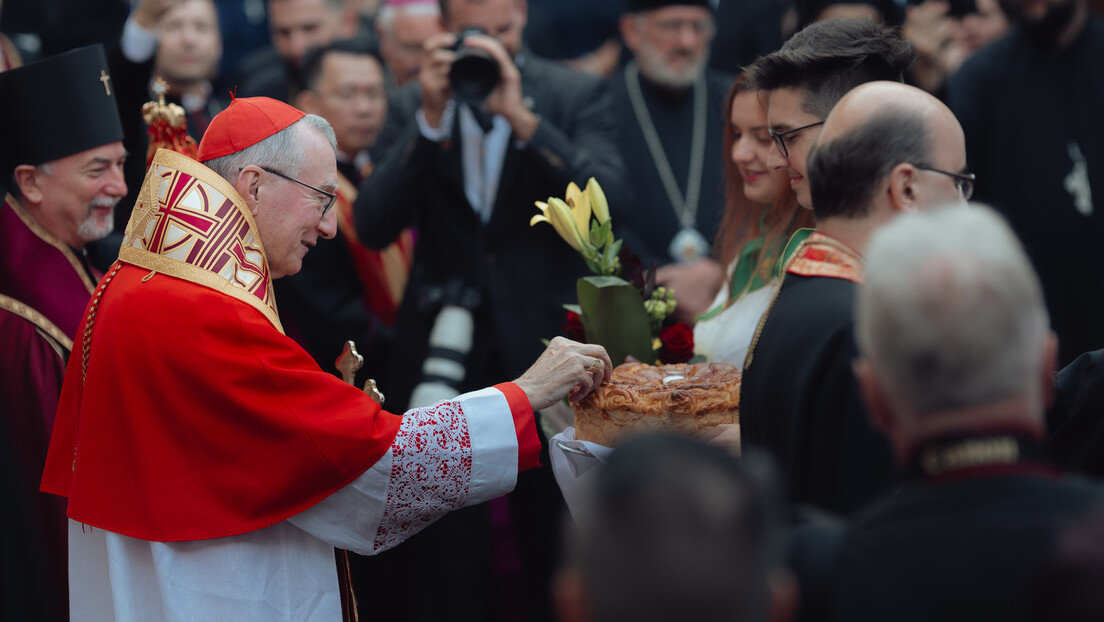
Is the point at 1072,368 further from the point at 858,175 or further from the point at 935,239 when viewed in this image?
the point at 935,239

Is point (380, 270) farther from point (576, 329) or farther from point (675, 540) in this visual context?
point (675, 540)

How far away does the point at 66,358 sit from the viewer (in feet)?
11.5

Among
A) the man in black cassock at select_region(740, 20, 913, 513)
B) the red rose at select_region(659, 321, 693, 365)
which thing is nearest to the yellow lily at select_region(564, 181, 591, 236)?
the red rose at select_region(659, 321, 693, 365)

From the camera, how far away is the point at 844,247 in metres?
2.29

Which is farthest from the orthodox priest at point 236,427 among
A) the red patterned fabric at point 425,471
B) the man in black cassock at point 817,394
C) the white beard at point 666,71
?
the white beard at point 666,71

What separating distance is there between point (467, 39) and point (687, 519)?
3506mm

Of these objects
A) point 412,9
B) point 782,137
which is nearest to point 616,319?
point 782,137

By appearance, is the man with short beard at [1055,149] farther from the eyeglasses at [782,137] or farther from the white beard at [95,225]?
the white beard at [95,225]

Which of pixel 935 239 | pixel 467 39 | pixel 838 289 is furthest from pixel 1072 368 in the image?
pixel 467 39

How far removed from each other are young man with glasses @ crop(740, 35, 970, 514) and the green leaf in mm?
1034

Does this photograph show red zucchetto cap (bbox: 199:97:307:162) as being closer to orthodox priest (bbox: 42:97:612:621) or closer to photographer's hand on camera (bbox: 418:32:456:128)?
orthodox priest (bbox: 42:97:612:621)

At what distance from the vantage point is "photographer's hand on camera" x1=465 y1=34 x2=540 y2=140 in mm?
4500

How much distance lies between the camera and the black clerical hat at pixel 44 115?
3646 mm

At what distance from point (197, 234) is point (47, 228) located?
3.88ft
